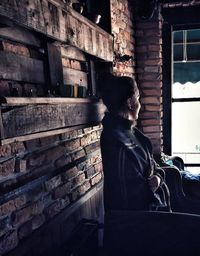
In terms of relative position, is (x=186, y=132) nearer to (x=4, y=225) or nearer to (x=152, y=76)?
(x=152, y=76)

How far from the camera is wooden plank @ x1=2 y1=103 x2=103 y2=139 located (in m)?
1.26

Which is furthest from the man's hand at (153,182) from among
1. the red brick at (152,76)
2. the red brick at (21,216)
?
the red brick at (152,76)

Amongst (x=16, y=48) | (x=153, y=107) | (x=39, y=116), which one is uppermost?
(x=16, y=48)

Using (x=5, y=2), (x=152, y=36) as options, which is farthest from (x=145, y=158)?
(x=152, y=36)

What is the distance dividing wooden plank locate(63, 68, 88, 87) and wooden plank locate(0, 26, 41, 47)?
0.39m

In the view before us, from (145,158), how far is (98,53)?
3.06ft

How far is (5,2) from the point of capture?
1251 mm

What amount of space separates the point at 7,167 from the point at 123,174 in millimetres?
782

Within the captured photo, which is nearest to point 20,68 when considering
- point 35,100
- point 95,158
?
point 35,100

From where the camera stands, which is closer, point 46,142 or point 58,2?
point 58,2

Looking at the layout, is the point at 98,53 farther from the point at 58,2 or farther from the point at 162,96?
the point at 162,96

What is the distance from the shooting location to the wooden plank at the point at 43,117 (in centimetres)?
126

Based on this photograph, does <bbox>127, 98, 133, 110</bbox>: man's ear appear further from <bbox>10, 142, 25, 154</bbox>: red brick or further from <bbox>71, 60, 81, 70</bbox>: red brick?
<bbox>10, 142, 25, 154</bbox>: red brick

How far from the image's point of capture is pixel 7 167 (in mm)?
1459
